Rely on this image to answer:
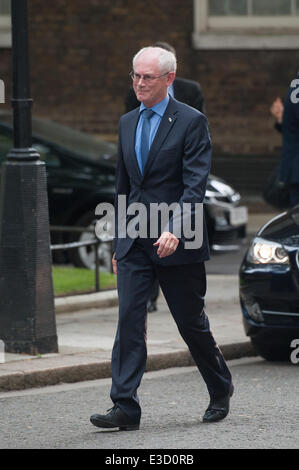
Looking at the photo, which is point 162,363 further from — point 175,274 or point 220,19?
point 220,19

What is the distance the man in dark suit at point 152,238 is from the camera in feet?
21.0

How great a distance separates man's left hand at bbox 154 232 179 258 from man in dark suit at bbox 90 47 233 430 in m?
0.14

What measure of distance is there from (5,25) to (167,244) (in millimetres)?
15148

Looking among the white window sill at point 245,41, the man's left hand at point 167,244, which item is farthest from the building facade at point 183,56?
the man's left hand at point 167,244

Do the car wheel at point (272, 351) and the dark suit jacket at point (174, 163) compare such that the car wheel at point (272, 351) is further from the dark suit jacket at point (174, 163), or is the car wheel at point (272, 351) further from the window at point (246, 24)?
the window at point (246, 24)

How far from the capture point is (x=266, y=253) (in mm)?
8555

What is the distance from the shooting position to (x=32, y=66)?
20.3m

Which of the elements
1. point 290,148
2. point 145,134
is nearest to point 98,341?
point 290,148

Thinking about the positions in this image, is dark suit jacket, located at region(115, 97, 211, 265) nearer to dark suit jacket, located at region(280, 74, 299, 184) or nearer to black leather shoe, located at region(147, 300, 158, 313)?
dark suit jacket, located at region(280, 74, 299, 184)

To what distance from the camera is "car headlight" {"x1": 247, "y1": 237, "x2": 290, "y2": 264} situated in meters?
8.45

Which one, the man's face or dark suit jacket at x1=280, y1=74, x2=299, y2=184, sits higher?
the man's face

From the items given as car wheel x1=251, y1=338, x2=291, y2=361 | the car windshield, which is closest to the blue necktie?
car wheel x1=251, y1=338, x2=291, y2=361
